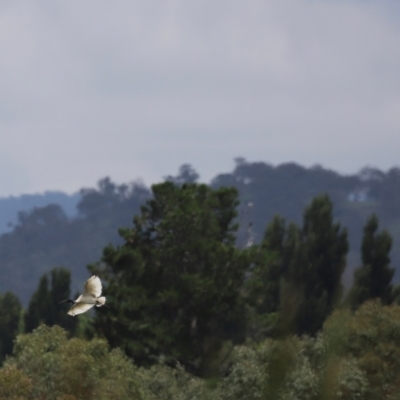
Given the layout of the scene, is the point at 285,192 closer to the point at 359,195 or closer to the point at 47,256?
the point at 359,195

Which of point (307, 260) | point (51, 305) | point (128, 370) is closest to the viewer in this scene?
point (128, 370)

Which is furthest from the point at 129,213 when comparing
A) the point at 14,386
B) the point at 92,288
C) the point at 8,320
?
the point at 92,288

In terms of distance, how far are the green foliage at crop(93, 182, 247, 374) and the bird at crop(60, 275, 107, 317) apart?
26.2 metres

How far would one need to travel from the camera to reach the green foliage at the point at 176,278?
33.2 meters

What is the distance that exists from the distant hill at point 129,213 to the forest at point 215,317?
118680 mm

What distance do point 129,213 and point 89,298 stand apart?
186285mm

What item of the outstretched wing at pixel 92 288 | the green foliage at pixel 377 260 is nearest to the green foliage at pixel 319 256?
the green foliage at pixel 377 260

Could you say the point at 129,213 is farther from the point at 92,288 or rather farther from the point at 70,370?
the point at 92,288

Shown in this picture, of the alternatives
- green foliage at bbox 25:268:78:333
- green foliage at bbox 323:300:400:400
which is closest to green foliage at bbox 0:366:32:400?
green foliage at bbox 323:300:400:400

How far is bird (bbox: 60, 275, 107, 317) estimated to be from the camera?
6.27m

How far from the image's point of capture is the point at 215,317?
3456cm

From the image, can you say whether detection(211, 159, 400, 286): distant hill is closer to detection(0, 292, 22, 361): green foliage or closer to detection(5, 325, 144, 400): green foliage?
detection(0, 292, 22, 361): green foliage

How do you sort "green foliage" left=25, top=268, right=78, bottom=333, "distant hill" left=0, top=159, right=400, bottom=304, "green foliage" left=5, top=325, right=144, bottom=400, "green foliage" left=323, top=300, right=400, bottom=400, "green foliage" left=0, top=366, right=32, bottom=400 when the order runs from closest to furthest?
"green foliage" left=0, top=366, right=32, bottom=400 < "green foliage" left=5, top=325, right=144, bottom=400 < "green foliage" left=323, top=300, right=400, bottom=400 < "green foliage" left=25, top=268, right=78, bottom=333 < "distant hill" left=0, top=159, right=400, bottom=304

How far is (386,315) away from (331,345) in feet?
67.9
